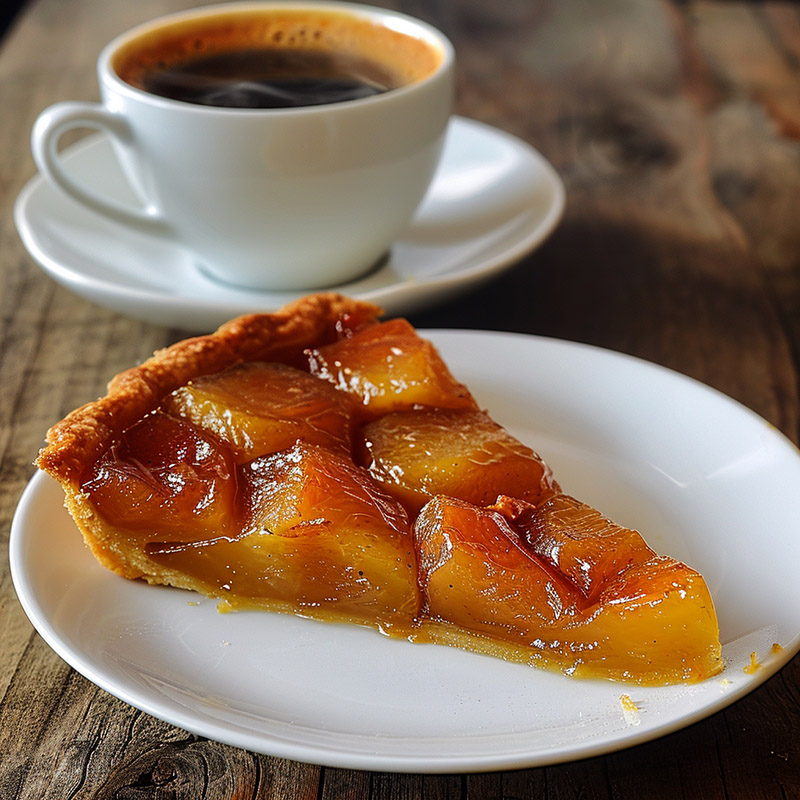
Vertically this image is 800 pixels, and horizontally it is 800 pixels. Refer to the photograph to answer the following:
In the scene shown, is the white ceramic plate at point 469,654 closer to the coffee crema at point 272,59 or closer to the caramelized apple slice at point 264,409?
the caramelized apple slice at point 264,409

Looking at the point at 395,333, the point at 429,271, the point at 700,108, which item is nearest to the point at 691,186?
the point at 700,108

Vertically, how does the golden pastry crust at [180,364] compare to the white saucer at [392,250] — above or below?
above

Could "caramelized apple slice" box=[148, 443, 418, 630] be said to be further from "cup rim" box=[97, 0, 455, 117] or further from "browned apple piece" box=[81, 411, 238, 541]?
"cup rim" box=[97, 0, 455, 117]

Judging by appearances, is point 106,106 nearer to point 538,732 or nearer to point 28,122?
point 28,122

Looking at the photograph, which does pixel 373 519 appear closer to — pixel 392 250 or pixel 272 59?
pixel 392 250

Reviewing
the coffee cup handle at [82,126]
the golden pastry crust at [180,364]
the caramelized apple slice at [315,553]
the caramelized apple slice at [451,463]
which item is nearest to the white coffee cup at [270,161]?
the coffee cup handle at [82,126]
